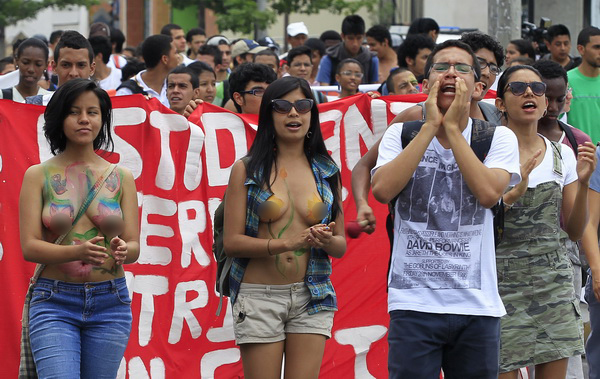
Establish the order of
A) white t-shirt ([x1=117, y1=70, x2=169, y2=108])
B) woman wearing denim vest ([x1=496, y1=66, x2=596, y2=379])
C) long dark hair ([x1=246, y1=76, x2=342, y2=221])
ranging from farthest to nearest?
white t-shirt ([x1=117, y1=70, x2=169, y2=108])
woman wearing denim vest ([x1=496, y1=66, x2=596, y2=379])
long dark hair ([x1=246, y1=76, x2=342, y2=221])

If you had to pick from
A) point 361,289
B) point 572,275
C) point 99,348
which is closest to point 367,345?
point 361,289

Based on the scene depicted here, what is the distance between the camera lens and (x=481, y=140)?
4477 mm

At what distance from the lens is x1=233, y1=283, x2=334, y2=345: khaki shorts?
4.87 metres

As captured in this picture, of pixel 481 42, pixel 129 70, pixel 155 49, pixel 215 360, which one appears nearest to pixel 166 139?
pixel 215 360

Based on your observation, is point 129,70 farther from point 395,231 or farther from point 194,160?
point 395,231

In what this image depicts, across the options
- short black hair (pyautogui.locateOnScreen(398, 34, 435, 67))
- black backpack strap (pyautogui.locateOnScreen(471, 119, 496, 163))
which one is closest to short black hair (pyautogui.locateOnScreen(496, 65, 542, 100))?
black backpack strap (pyautogui.locateOnScreen(471, 119, 496, 163))

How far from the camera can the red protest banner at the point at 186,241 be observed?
6.13 meters

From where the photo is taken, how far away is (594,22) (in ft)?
87.8

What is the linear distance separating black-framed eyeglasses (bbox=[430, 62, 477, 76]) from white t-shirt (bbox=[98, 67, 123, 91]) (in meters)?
5.91

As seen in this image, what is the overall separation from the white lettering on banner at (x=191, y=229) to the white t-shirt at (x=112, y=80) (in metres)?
3.80

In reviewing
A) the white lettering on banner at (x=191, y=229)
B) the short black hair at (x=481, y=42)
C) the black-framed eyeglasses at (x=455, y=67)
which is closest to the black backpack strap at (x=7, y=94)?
the white lettering on banner at (x=191, y=229)

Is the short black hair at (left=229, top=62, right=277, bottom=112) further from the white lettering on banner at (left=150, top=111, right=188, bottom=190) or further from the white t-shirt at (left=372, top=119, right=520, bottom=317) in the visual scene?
the white t-shirt at (left=372, top=119, right=520, bottom=317)

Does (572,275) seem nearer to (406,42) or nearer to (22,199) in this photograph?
(22,199)

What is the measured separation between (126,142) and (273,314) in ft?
6.20
